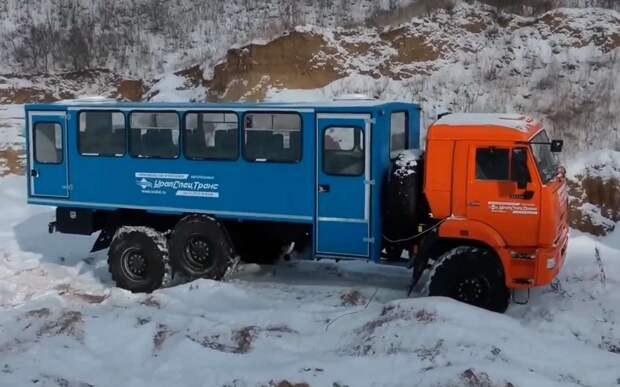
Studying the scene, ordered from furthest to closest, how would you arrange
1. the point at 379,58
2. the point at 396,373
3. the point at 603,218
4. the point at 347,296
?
the point at 379,58 < the point at 603,218 < the point at 347,296 < the point at 396,373

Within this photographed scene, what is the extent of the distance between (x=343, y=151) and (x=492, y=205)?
2115 millimetres

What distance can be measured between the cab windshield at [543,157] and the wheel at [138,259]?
552cm

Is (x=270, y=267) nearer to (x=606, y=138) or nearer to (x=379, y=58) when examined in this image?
(x=606, y=138)

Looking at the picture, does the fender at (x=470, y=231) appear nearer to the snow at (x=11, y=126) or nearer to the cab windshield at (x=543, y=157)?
the cab windshield at (x=543, y=157)

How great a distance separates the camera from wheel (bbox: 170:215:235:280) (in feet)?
33.3

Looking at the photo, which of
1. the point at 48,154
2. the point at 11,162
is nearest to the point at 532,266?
the point at 48,154

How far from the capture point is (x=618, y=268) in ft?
33.8

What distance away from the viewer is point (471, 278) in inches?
337

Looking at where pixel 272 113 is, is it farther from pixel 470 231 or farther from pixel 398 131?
pixel 470 231

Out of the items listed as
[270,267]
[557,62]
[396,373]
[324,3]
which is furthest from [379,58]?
[396,373]

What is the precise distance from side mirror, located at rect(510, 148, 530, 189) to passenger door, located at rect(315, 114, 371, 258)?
1884 mm

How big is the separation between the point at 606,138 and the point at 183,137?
1047 centimetres

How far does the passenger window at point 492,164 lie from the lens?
27.4 ft

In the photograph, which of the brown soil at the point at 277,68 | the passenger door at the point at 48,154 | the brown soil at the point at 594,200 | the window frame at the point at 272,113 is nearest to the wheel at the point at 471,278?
the window frame at the point at 272,113
